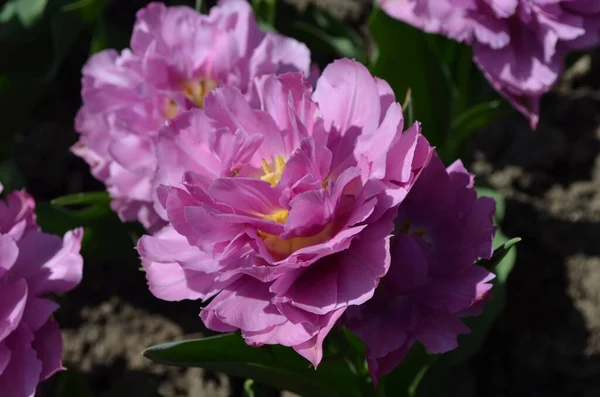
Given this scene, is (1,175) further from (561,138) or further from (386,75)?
(561,138)

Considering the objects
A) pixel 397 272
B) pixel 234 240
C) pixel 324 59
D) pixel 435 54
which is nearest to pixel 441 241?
pixel 397 272

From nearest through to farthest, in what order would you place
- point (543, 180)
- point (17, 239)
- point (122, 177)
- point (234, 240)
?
point (234, 240) < point (17, 239) < point (122, 177) < point (543, 180)

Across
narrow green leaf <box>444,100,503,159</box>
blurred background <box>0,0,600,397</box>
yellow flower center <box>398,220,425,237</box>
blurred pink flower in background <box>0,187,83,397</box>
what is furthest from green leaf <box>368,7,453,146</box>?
blurred pink flower in background <box>0,187,83,397</box>

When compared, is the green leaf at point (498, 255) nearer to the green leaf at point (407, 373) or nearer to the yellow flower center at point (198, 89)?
the green leaf at point (407, 373)

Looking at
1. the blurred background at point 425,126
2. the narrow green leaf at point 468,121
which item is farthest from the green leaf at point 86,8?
the narrow green leaf at point 468,121

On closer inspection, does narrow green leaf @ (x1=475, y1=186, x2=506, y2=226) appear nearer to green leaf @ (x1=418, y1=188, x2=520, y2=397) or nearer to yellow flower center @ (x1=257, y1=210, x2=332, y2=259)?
green leaf @ (x1=418, y1=188, x2=520, y2=397)

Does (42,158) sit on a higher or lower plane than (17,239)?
lower
